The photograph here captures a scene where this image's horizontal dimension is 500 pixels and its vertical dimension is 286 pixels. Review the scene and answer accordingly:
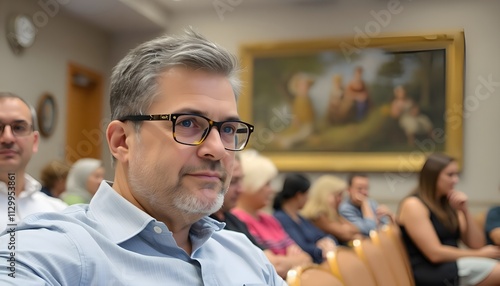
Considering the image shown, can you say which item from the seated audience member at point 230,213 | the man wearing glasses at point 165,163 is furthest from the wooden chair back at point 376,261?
the man wearing glasses at point 165,163

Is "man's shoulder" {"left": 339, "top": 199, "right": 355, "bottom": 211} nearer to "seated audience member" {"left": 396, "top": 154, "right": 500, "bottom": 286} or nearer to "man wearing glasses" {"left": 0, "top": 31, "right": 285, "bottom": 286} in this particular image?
"seated audience member" {"left": 396, "top": 154, "right": 500, "bottom": 286}

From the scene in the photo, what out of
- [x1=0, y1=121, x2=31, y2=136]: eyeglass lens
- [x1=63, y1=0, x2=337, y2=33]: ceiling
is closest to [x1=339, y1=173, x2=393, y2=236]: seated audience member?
[x1=63, y1=0, x2=337, y2=33]: ceiling

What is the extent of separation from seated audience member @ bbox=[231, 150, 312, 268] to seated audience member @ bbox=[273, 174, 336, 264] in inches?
16.5

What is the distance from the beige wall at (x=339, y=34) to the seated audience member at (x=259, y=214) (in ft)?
7.39

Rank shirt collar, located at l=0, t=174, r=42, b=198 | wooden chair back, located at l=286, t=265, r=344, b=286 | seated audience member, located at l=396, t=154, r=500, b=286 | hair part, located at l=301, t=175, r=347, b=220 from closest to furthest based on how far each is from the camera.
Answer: wooden chair back, located at l=286, t=265, r=344, b=286, shirt collar, located at l=0, t=174, r=42, b=198, seated audience member, located at l=396, t=154, r=500, b=286, hair part, located at l=301, t=175, r=347, b=220

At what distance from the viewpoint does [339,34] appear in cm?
707

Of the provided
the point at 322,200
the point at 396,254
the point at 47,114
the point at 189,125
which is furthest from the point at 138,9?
the point at 189,125

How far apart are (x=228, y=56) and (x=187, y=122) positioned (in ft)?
0.70

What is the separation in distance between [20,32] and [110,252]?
5.13 meters

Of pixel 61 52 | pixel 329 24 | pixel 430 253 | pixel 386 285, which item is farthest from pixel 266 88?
pixel 386 285

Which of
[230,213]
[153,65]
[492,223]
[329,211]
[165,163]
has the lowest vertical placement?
[329,211]

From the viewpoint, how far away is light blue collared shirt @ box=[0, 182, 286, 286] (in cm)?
95

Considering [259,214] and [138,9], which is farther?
[138,9]

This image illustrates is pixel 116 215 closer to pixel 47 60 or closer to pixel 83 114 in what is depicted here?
pixel 47 60
